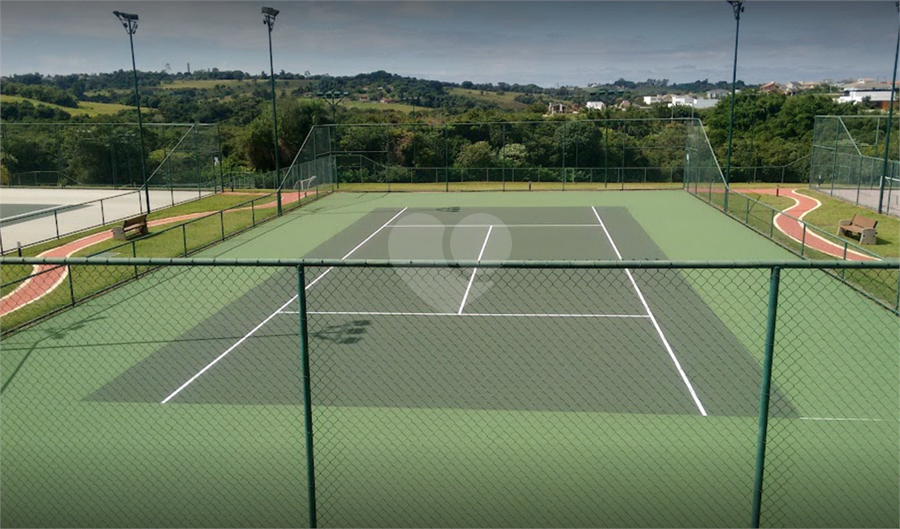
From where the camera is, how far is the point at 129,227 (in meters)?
24.3

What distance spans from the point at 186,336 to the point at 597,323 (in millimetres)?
8323

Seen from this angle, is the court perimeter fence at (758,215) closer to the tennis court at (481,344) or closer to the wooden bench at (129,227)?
the tennis court at (481,344)

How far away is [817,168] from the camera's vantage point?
3747 centimetres

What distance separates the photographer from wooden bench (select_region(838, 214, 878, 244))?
22375 millimetres

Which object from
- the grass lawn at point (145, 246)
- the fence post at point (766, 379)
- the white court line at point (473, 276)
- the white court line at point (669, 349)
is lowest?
the white court line at point (669, 349)

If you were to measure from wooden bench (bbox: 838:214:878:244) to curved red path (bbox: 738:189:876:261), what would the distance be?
0.78m

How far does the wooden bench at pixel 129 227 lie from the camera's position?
942 inches

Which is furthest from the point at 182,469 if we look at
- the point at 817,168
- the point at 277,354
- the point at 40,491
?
the point at 817,168

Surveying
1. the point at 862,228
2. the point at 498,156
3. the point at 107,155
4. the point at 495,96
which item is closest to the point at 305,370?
the point at 862,228

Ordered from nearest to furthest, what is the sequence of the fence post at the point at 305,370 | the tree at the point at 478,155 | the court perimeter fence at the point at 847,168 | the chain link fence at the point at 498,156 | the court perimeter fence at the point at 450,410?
the fence post at the point at 305,370, the court perimeter fence at the point at 450,410, the court perimeter fence at the point at 847,168, the chain link fence at the point at 498,156, the tree at the point at 478,155

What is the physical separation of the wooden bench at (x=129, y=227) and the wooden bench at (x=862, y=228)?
77.7 ft

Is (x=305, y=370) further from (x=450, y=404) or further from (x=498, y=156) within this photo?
(x=498, y=156)

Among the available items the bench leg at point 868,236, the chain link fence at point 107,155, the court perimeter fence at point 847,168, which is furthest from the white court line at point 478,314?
the chain link fence at point 107,155

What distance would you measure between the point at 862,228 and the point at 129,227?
79.6 feet
